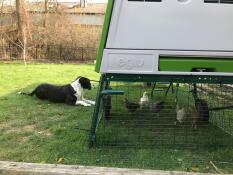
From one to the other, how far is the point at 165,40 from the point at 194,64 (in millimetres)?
448

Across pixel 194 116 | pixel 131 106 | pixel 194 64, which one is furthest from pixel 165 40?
pixel 131 106

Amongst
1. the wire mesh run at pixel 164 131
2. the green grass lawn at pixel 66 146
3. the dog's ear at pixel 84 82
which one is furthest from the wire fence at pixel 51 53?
the wire mesh run at pixel 164 131

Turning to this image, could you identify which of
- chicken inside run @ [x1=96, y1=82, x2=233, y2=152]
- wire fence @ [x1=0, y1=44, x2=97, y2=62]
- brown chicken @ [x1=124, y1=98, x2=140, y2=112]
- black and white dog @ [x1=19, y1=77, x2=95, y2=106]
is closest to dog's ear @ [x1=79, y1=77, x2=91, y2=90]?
black and white dog @ [x1=19, y1=77, x2=95, y2=106]

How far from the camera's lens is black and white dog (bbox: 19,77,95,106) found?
8.60 meters

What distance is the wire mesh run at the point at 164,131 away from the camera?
16.1 ft

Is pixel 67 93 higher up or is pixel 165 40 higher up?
pixel 165 40

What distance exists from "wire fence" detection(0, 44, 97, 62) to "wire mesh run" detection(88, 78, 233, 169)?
15.5m

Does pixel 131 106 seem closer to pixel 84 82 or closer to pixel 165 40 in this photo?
pixel 165 40

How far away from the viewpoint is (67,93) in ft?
28.5

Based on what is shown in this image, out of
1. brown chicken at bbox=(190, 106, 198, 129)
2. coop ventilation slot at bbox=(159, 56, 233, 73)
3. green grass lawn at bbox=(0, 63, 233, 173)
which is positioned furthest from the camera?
brown chicken at bbox=(190, 106, 198, 129)

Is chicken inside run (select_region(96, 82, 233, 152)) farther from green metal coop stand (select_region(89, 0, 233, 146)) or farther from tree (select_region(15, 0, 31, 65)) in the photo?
tree (select_region(15, 0, 31, 65))

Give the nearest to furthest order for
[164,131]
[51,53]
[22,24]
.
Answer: [164,131] → [22,24] → [51,53]

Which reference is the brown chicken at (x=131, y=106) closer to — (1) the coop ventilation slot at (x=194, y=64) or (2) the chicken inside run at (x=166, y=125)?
(2) the chicken inside run at (x=166, y=125)

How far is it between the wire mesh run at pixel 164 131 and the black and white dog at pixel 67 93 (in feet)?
3.34
